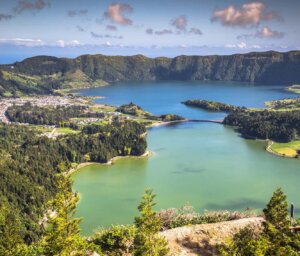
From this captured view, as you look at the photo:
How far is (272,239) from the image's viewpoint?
24891 millimetres

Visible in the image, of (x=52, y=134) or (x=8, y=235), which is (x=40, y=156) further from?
(x=8, y=235)

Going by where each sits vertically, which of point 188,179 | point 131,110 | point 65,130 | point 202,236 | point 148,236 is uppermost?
point 148,236

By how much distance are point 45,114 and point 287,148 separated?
369 ft

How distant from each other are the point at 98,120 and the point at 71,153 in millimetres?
58732

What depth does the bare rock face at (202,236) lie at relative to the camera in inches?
1154

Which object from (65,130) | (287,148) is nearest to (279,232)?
(287,148)

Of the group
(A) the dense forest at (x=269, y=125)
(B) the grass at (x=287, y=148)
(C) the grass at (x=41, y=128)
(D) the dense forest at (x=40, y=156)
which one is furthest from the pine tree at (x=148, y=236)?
(C) the grass at (x=41, y=128)

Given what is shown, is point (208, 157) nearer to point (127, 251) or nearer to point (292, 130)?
point (292, 130)

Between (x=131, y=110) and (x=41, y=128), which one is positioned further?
(x=131, y=110)

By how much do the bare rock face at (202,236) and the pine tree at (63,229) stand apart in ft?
25.4

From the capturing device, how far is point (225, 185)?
8606cm

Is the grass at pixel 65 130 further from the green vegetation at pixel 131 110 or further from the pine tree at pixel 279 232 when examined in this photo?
the pine tree at pixel 279 232

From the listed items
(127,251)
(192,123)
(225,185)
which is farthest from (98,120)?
(127,251)

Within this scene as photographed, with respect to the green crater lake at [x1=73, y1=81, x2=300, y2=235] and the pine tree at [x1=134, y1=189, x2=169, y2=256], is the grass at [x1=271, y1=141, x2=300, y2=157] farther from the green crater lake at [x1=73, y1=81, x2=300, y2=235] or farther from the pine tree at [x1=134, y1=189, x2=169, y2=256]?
the pine tree at [x1=134, y1=189, x2=169, y2=256]
